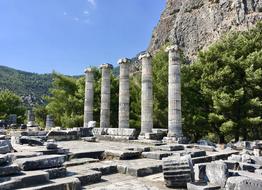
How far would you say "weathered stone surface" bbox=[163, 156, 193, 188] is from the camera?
6.56m

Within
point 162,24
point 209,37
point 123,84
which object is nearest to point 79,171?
point 123,84

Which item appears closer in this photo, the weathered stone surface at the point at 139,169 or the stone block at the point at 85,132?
the weathered stone surface at the point at 139,169

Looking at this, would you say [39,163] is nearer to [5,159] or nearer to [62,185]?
[5,159]

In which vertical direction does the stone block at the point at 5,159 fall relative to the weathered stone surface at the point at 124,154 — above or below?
above

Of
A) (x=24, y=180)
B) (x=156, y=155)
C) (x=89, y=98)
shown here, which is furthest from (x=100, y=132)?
(x=24, y=180)

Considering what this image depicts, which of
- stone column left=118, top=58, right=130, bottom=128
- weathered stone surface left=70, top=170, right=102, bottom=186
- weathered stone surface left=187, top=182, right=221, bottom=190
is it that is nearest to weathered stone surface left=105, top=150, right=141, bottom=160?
weathered stone surface left=70, top=170, right=102, bottom=186

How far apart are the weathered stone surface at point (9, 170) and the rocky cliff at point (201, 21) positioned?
49121 millimetres

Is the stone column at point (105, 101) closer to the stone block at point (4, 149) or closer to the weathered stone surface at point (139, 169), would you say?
the weathered stone surface at point (139, 169)

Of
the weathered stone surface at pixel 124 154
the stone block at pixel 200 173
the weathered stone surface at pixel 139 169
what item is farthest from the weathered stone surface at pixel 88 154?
Answer: the stone block at pixel 200 173

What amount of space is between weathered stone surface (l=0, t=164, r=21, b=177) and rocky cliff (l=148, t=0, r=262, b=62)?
49.1 metres

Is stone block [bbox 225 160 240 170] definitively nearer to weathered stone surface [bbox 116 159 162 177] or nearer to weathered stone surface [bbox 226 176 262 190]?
weathered stone surface [bbox 116 159 162 177]

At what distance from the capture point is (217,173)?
21.1 feet

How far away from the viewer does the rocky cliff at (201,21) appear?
50.2 metres

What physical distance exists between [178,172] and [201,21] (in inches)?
2235
